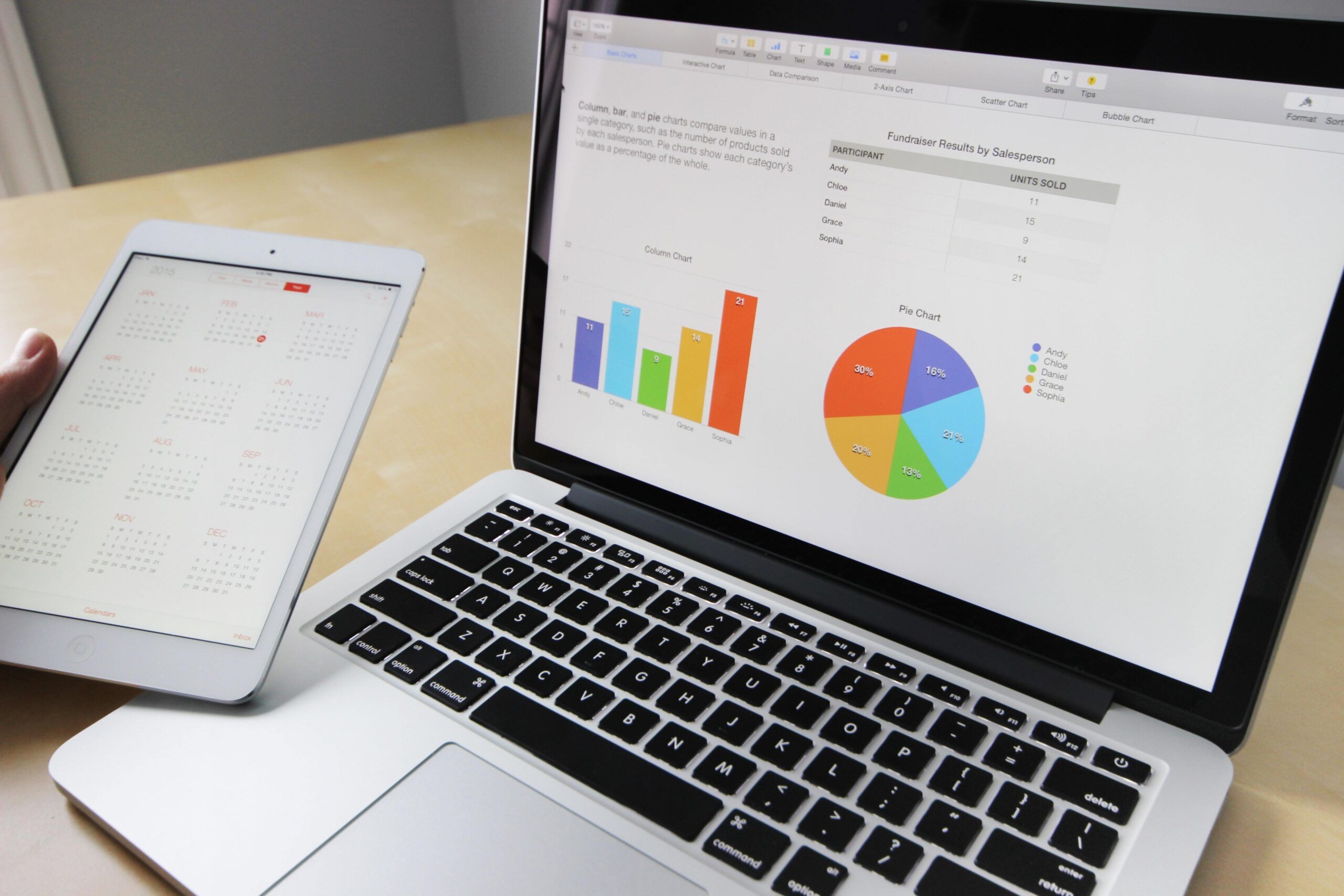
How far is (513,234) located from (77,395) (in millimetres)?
574

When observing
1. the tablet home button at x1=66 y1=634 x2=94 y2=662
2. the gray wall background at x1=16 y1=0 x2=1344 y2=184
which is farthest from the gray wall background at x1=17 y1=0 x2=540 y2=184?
the tablet home button at x1=66 y1=634 x2=94 y2=662

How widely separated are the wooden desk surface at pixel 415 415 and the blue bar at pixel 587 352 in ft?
0.46

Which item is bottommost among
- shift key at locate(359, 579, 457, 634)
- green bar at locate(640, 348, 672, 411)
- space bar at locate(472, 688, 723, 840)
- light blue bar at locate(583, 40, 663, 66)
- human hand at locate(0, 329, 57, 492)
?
space bar at locate(472, 688, 723, 840)

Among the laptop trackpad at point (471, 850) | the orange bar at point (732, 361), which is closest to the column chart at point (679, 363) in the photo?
the orange bar at point (732, 361)

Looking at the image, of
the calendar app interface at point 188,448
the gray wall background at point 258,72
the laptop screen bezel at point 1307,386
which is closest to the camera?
the laptop screen bezel at point 1307,386

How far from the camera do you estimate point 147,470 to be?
1.60 feet

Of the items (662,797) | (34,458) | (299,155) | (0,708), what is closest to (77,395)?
(34,458)

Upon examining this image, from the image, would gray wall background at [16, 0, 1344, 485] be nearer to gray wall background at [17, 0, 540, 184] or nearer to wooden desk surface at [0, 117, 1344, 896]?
gray wall background at [17, 0, 540, 184]

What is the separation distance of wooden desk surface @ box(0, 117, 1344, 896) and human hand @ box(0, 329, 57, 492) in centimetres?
14

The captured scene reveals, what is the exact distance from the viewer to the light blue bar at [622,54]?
0.51 m

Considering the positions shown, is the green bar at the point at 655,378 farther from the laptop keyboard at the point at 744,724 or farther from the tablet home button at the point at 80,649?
the tablet home button at the point at 80,649

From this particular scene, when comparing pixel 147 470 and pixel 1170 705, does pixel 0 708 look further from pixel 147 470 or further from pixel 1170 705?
pixel 1170 705

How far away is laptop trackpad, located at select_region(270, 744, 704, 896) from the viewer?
1.18 ft

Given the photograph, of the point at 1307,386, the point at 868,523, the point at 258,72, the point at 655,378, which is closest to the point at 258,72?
the point at 258,72
